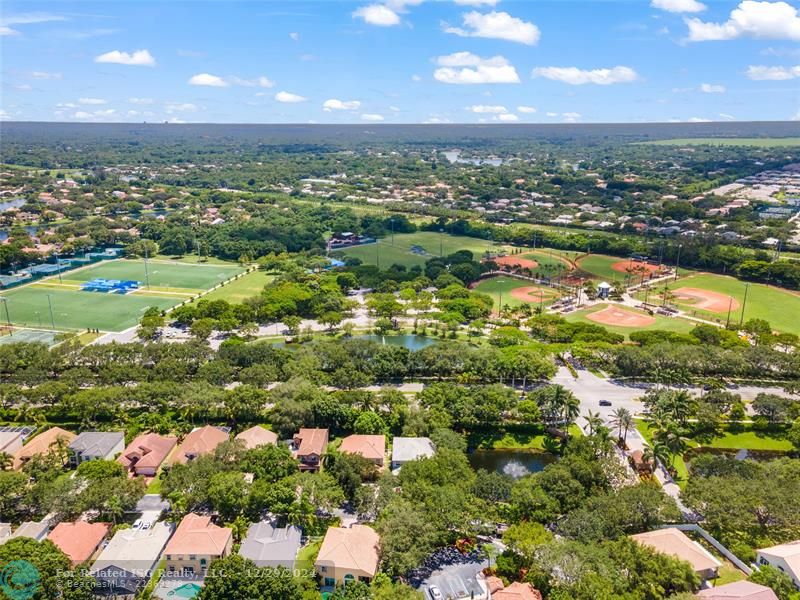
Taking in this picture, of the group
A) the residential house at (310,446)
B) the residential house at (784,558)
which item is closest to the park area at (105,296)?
the residential house at (310,446)

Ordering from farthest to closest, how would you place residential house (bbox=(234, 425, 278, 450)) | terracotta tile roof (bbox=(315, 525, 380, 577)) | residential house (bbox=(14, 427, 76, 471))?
residential house (bbox=(234, 425, 278, 450)), residential house (bbox=(14, 427, 76, 471)), terracotta tile roof (bbox=(315, 525, 380, 577))

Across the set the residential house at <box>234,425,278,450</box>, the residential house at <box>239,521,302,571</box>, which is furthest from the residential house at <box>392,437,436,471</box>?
the residential house at <box>239,521,302,571</box>

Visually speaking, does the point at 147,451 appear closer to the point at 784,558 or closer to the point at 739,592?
the point at 739,592

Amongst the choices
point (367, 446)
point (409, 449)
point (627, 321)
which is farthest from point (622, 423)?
point (627, 321)

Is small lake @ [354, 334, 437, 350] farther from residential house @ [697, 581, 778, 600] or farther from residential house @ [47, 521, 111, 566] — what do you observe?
residential house @ [697, 581, 778, 600]

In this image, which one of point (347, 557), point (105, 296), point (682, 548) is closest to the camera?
point (347, 557)

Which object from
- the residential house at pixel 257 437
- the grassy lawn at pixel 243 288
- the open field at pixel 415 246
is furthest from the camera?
the open field at pixel 415 246

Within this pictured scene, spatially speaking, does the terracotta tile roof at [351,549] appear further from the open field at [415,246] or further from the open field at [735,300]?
the open field at [415,246]
